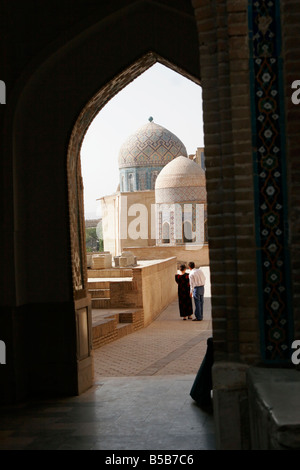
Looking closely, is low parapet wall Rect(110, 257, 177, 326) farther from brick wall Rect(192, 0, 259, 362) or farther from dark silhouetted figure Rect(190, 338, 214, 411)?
brick wall Rect(192, 0, 259, 362)

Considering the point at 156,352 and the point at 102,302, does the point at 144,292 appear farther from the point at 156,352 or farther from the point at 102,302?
the point at 156,352

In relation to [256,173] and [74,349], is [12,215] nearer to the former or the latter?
[74,349]

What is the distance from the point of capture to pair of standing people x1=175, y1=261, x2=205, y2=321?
1134 cm

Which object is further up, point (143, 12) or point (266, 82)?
point (143, 12)

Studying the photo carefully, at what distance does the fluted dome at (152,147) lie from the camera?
107ft

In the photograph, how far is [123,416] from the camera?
16.2 feet

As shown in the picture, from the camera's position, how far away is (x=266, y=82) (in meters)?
3.31

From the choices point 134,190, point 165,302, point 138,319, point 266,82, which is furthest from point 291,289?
point 134,190

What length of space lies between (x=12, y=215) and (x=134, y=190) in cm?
2808

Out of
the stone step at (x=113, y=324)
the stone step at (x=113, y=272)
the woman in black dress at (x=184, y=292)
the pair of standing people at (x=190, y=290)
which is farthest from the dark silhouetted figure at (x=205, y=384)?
the stone step at (x=113, y=272)

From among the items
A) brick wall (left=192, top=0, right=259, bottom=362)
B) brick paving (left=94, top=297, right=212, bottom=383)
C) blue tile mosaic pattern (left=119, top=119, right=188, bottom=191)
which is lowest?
brick paving (left=94, top=297, right=212, bottom=383)

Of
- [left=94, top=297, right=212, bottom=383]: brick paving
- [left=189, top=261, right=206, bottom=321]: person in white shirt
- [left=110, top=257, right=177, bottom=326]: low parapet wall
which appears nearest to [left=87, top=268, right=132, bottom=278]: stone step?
[left=110, top=257, right=177, bottom=326]: low parapet wall

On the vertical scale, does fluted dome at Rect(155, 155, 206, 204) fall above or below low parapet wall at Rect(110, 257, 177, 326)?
above

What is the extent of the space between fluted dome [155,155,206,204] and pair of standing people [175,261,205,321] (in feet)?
53.7
